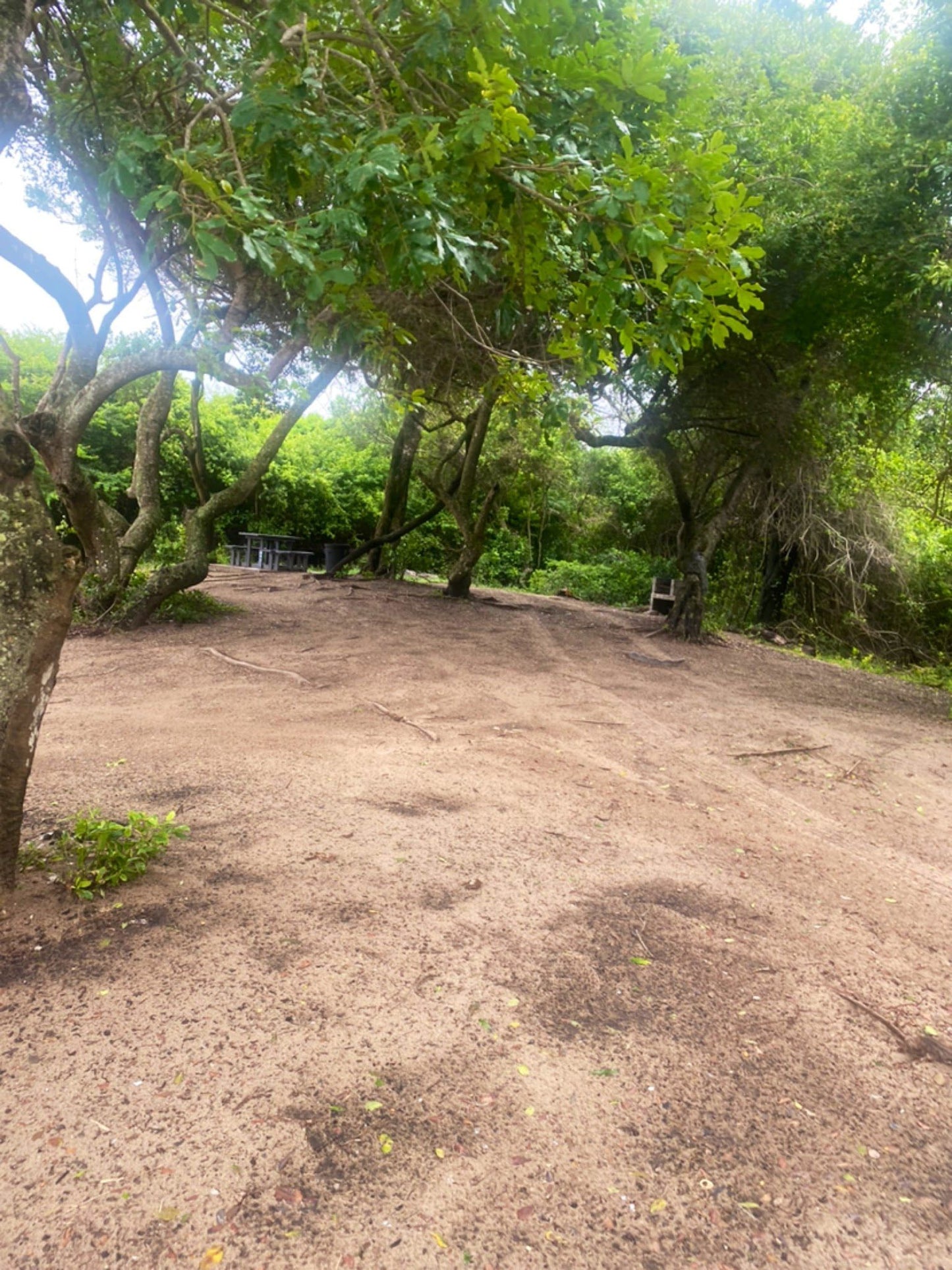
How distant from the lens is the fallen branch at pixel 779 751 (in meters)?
5.17

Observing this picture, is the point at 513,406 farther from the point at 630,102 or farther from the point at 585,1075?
the point at 585,1075

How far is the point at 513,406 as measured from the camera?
21.0 feet

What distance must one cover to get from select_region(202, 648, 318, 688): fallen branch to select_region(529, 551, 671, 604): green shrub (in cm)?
1093

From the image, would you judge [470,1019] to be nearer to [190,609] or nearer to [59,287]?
[59,287]

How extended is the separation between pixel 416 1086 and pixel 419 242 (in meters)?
2.18

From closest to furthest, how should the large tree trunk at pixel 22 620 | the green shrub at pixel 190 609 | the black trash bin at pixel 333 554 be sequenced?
the large tree trunk at pixel 22 620 → the green shrub at pixel 190 609 → the black trash bin at pixel 333 554

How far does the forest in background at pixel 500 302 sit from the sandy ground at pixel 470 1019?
0.84 meters

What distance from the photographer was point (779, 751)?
5270 mm

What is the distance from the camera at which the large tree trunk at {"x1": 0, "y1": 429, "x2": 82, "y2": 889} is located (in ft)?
7.41

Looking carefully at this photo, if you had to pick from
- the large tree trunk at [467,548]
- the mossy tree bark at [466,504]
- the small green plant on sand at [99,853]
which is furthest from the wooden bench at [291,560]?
the small green plant on sand at [99,853]

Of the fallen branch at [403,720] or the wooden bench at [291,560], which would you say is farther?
the wooden bench at [291,560]

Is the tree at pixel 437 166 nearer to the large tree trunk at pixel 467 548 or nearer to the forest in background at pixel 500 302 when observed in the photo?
the forest in background at pixel 500 302

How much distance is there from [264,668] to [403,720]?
1891mm

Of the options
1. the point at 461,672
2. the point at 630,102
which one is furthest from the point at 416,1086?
the point at 461,672
